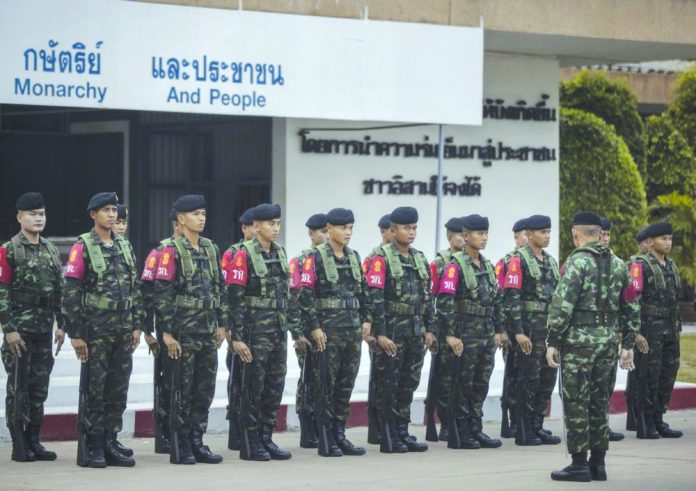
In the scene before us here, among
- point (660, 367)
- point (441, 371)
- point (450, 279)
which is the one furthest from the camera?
point (660, 367)

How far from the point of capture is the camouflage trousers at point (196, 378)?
11352 mm

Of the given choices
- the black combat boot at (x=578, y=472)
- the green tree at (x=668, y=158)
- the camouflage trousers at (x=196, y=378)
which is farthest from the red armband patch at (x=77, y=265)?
the green tree at (x=668, y=158)

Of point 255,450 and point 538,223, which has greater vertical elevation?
point 538,223

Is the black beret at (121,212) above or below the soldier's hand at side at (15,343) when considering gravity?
above

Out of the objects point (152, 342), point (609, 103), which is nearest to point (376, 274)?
point (152, 342)

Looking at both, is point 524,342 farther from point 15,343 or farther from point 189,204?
point 15,343

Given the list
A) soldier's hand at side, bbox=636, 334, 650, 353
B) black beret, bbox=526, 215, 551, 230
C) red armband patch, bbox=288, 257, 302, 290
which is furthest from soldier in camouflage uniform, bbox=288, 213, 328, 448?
soldier's hand at side, bbox=636, 334, 650, 353

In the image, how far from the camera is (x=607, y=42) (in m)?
19.3

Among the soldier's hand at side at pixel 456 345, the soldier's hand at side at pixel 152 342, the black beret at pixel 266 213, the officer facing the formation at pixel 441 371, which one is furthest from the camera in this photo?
the officer facing the formation at pixel 441 371

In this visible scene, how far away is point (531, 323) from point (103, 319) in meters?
4.06

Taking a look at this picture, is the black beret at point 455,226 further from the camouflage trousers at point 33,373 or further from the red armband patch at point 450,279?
the camouflage trousers at point 33,373

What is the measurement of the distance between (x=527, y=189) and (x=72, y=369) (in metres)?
7.83

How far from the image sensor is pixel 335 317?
480 inches

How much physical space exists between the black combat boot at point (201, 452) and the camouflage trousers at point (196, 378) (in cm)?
6
